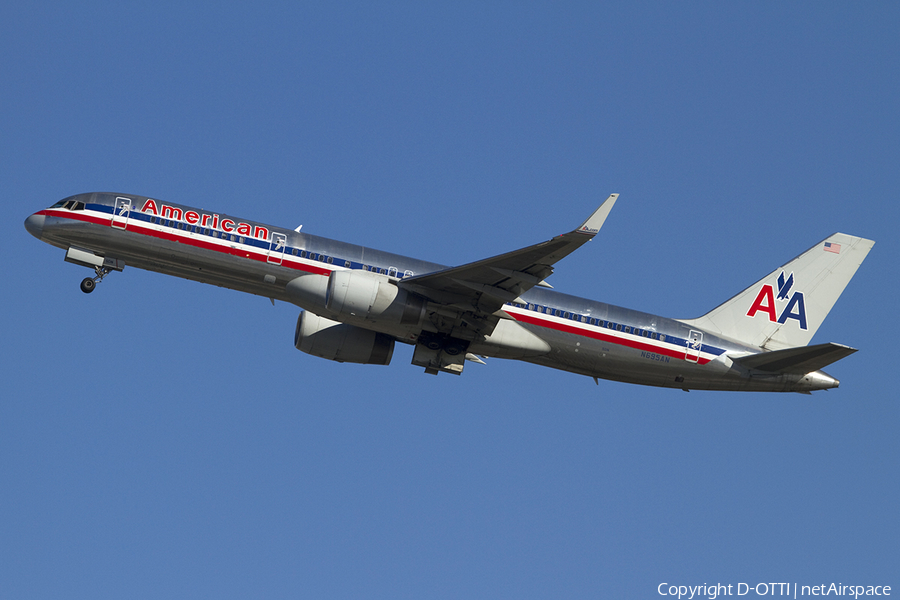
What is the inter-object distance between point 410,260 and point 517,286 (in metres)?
4.91

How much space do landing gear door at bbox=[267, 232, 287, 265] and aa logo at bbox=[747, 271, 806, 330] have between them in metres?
20.4

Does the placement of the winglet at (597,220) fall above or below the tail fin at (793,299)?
below

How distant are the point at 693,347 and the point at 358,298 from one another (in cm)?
1412

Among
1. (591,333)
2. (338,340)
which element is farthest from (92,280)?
(591,333)

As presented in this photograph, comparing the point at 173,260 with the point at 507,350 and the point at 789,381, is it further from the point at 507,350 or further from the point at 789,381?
the point at 789,381

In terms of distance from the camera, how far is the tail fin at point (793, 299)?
40.2 metres

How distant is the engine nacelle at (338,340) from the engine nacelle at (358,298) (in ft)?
13.9

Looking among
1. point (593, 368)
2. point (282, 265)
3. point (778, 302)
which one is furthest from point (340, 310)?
point (778, 302)

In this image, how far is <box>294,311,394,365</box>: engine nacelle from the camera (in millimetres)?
38219

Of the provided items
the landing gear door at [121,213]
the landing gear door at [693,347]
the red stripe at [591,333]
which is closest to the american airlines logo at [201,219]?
the landing gear door at [121,213]

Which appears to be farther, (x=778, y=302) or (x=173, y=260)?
(x=778, y=302)

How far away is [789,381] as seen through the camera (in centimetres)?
3797

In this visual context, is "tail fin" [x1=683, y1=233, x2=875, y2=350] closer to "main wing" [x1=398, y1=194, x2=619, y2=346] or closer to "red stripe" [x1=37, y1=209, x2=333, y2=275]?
"main wing" [x1=398, y1=194, x2=619, y2=346]

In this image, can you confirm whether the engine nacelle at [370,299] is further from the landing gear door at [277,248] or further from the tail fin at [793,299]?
the tail fin at [793,299]
